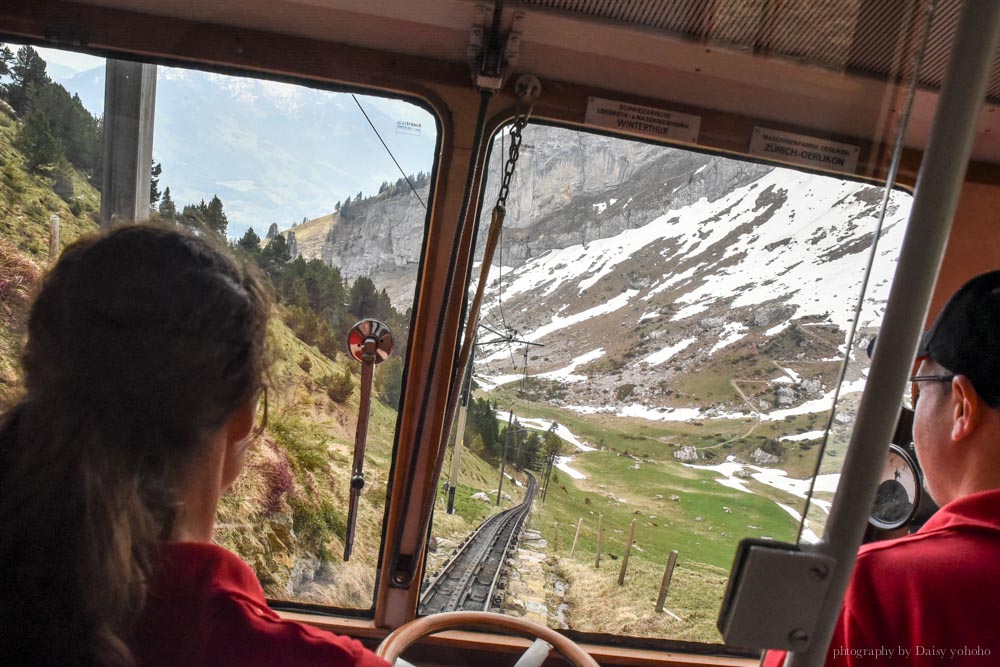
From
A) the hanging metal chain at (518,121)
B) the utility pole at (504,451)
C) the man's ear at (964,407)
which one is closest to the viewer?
the man's ear at (964,407)

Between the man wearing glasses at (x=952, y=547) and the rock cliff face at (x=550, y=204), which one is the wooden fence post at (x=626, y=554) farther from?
the man wearing glasses at (x=952, y=547)

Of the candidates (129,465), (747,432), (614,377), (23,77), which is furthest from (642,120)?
(23,77)

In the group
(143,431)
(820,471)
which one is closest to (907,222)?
(820,471)

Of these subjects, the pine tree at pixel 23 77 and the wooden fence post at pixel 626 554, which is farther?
the wooden fence post at pixel 626 554

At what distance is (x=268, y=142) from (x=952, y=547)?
2.12 m

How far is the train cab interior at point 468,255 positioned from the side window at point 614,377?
10mm

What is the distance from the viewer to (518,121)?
215 cm

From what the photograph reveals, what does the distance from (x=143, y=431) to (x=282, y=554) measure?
5.98 feet

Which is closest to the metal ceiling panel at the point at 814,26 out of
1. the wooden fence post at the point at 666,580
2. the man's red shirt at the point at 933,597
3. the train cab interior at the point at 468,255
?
the train cab interior at the point at 468,255

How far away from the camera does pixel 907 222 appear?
0.52 metres

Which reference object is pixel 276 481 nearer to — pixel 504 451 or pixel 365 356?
pixel 365 356

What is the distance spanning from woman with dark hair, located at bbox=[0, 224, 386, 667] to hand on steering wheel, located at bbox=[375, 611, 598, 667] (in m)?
0.97

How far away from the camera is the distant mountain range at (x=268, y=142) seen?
2145 millimetres

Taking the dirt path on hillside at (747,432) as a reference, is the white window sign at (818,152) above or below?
above
